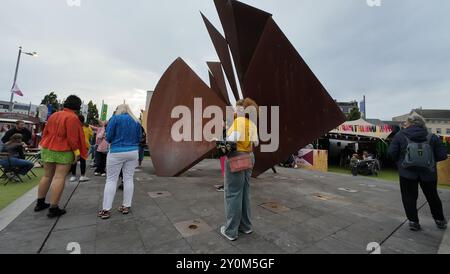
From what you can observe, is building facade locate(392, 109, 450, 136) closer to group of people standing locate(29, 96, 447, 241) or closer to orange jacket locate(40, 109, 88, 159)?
group of people standing locate(29, 96, 447, 241)

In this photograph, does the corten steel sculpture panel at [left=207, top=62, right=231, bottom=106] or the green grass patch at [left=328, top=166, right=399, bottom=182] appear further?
the corten steel sculpture panel at [left=207, top=62, right=231, bottom=106]

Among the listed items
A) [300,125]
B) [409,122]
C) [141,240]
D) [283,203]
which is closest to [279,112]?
[300,125]

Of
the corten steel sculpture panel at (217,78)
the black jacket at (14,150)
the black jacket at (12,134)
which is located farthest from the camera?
the corten steel sculpture panel at (217,78)

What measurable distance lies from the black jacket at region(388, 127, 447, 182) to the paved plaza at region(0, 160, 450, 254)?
78 centimetres

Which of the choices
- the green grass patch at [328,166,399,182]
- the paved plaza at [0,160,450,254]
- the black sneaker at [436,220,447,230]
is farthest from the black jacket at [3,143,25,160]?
the green grass patch at [328,166,399,182]

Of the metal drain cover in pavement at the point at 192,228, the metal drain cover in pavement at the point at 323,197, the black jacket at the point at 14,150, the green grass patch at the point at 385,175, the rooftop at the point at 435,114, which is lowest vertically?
the green grass patch at the point at 385,175

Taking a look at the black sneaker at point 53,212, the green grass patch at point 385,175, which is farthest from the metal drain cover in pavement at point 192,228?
the green grass patch at point 385,175

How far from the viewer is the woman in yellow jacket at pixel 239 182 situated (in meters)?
2.49

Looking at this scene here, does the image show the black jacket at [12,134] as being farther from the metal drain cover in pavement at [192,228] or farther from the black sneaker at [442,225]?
the black sneaker at [442,225]

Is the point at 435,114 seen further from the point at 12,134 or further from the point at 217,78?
the point at 12,134

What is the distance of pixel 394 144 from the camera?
10.6 ft

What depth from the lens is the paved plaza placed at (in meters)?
2.25
